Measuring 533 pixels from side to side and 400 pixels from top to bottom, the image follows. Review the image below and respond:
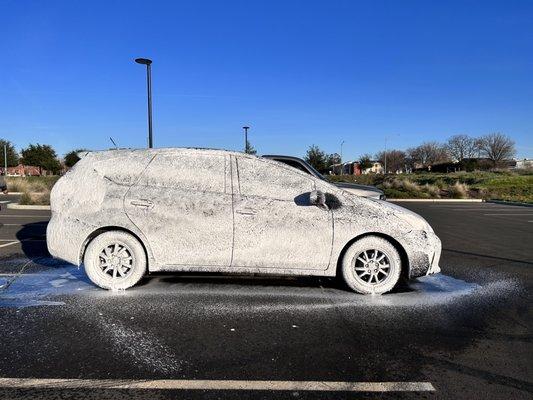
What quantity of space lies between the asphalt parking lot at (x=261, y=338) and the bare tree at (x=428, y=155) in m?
105

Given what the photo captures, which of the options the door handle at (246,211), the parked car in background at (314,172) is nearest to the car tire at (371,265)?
the door handle at (246,211)

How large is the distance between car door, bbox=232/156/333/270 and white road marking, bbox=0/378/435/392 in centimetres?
220

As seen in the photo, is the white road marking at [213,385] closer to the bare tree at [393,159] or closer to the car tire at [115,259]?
the car tire at [115,259]

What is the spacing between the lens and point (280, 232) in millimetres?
5121

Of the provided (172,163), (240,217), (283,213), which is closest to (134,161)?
(172,163)

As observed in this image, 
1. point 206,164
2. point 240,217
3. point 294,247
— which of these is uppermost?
point 206,164

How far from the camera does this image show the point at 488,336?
392 centimetres

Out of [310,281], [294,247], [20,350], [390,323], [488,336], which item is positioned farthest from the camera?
[310,281]

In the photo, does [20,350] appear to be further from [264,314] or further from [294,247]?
[294,247]

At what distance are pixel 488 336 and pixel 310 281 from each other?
7.86 feet

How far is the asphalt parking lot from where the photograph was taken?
295 centimetres

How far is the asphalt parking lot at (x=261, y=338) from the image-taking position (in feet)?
9.68

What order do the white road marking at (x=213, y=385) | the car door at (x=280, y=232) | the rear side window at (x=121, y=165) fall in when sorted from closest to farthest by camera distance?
the white road marking at (x=213, y=385) → the car door at (x=280, y=232) → the rear side window at (x=121, y=165)

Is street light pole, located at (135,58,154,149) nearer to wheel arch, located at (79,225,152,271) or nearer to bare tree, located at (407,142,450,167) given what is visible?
wheel arch, located at (79,225,152,271)
